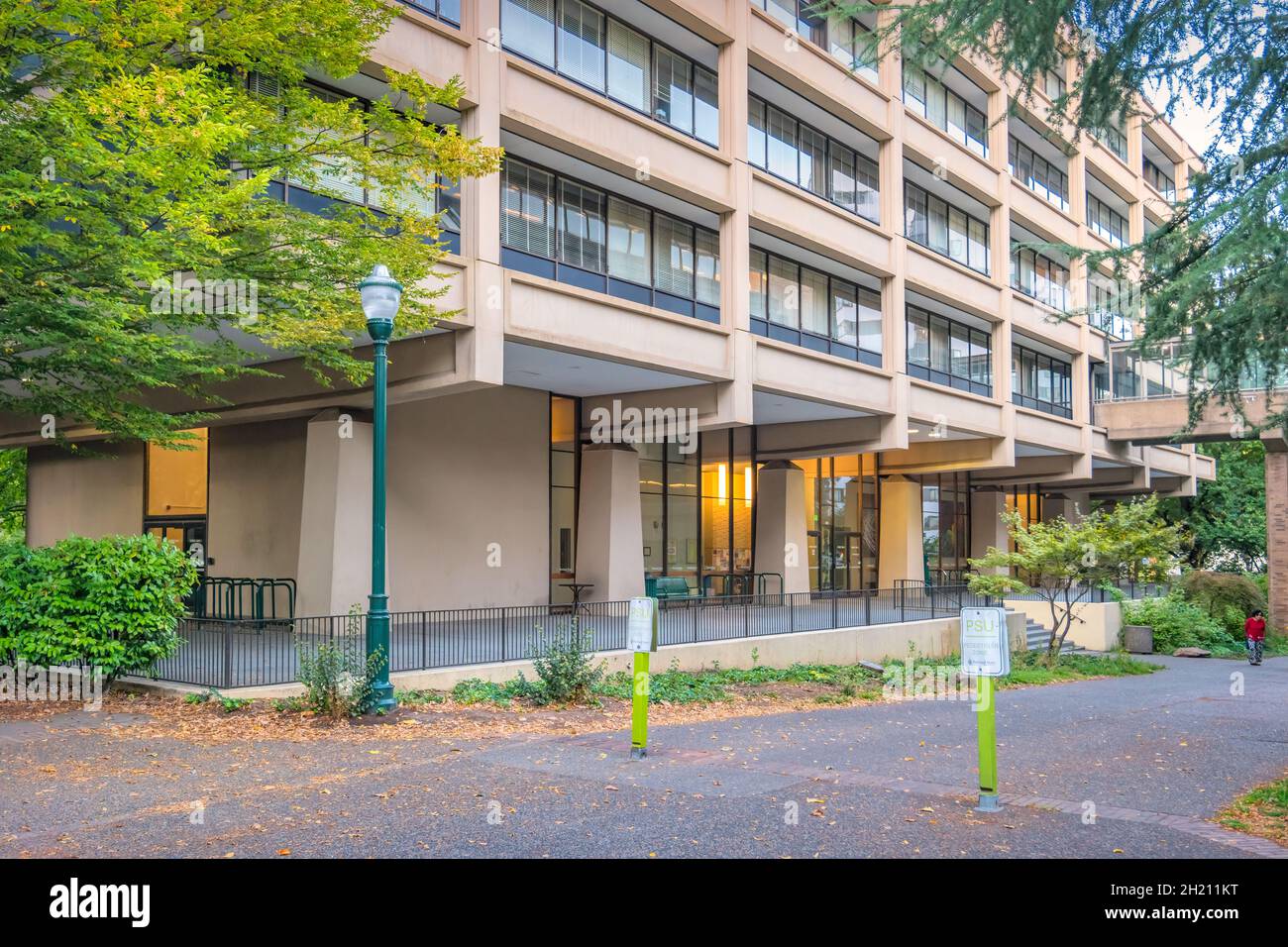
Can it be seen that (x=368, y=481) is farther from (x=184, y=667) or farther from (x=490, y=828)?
(x=490, y=828)

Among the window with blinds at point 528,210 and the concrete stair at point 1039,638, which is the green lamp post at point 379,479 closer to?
the window with blinds at point 528,210

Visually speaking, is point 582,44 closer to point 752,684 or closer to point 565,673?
point 752,684

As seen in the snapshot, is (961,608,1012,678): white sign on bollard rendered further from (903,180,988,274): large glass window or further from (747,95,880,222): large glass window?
(903,180,988,274): large glass window

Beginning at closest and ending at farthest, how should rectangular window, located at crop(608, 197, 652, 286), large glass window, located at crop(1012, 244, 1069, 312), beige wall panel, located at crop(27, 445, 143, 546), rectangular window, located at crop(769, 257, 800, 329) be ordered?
rectangular window, located at crop(608, 197, 652, 286) → beige wall panel, located at crop(27, 445, 143, 546) → rectangular window, located at crop(769, 257, 800, 329) → large glass window, located at crop(1012, 244, 1069, 312)

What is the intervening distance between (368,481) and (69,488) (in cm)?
1233

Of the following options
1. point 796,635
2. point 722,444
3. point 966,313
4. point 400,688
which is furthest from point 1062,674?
point 400,688

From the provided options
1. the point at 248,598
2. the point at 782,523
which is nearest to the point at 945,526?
the point at 782,523

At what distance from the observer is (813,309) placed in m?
29.8

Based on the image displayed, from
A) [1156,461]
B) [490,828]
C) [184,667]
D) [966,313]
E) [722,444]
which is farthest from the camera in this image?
[1156,461]

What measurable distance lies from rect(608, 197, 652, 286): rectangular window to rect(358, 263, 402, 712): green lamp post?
11.7 metres

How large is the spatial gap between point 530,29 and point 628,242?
4869 mm

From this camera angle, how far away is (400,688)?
14.5m

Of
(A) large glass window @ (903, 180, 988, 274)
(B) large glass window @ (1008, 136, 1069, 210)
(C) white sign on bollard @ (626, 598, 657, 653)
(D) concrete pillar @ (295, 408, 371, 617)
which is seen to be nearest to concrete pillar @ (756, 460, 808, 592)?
(A) large glass window @ (903, 180, 988, 274)

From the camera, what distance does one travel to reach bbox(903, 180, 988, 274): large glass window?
3334 centimetres
